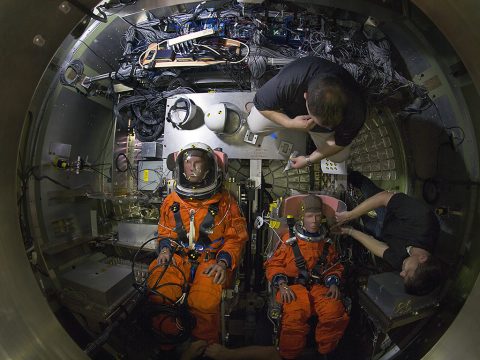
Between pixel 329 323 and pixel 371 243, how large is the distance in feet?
1.97

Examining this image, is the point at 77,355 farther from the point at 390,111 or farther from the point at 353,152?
the point at 390,111

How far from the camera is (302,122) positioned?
1214 millimetres

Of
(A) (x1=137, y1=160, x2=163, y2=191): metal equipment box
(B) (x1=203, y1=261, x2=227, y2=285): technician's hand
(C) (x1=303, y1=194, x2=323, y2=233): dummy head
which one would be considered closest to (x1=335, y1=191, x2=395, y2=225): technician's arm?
(C) (x1=303, y1=194, x2=323, y2=233): dummy head

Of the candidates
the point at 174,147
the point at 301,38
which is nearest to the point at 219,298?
the point at 174,147

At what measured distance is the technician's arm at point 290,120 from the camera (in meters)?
1.18

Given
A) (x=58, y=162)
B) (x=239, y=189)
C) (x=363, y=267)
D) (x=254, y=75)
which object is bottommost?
(x=363, y=267)

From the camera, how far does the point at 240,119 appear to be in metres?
1.58

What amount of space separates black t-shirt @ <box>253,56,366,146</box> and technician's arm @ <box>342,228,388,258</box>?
0.51 meters

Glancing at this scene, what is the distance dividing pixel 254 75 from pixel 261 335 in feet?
5.57

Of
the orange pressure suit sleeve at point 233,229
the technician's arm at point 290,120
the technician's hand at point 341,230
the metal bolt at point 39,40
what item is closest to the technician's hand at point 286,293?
the orange pressure suit sleeve at point 233,229

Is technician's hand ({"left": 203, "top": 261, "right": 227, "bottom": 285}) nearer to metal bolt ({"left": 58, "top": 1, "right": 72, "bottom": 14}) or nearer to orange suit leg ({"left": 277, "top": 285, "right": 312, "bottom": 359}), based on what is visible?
orange suit leg ({"left": 277, "top": 285, "right": 312, "bottom": 359})

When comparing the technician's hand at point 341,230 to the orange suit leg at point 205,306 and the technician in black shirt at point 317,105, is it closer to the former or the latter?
the technician in black shirt at point 317,105

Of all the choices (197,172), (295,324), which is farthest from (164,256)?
(295,324)

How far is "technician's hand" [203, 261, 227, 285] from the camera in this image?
1422 mm
